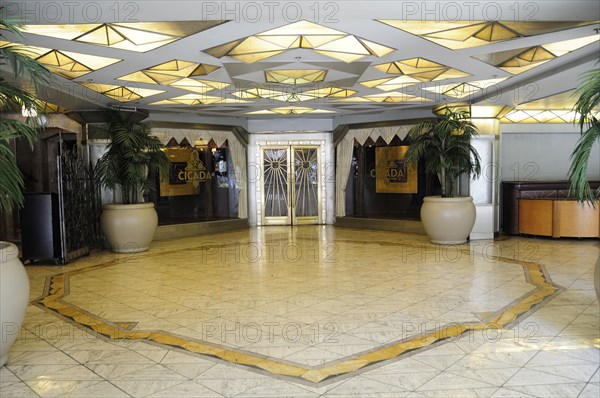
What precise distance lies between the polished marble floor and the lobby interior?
26mm

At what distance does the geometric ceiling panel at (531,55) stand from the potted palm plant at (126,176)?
576 cm

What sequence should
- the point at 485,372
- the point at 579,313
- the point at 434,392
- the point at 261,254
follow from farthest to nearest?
the point at 261,254
the point at 579,313
the point at 485,372
the point at 434,392

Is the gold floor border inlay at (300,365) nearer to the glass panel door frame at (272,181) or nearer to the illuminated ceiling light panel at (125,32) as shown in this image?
the illuminated ceiling light panel at (125,32)

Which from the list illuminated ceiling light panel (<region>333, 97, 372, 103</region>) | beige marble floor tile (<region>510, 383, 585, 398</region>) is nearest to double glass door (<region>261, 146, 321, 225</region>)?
illuminated ceiling light panel (<region>333, 97, 372, 103</region>)

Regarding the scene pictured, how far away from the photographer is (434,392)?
10.3 ft

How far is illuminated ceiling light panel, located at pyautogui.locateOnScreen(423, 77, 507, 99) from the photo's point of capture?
805 cm

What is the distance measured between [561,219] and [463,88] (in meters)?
3.35

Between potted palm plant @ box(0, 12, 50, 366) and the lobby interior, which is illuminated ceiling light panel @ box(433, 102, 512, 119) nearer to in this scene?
the lobby interior

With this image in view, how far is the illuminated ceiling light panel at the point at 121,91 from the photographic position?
7980 mm

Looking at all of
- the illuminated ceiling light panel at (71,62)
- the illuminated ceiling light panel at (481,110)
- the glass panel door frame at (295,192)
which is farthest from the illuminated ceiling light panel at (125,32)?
the glass panel door frame at (295,192)

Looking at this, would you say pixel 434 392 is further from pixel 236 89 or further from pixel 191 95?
pixel 191 95

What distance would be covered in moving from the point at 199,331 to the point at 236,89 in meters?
5.08

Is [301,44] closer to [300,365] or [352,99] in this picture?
[300,365]

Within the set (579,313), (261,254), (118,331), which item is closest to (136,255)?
(261,254)
